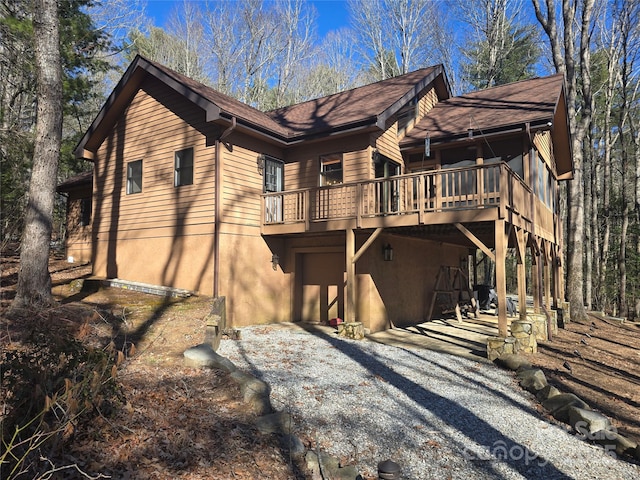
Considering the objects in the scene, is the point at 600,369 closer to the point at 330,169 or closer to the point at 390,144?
the point at 390,144

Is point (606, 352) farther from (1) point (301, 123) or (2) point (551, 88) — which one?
(1) point (301, 123)

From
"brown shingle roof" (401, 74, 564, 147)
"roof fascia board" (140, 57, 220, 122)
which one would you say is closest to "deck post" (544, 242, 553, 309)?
"brown shingle roof" (401, 74, 564, 147)

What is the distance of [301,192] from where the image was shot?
1157 cm

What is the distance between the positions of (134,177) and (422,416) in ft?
37.4

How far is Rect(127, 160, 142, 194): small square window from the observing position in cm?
1317

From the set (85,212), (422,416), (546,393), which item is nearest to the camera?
(422,416)

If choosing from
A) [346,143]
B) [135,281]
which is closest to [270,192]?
[346,143]

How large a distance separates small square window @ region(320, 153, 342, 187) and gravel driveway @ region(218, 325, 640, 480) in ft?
18.3

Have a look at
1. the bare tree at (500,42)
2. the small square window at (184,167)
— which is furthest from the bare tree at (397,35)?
the small square window at (184,167)

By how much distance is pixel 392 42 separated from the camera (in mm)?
28516

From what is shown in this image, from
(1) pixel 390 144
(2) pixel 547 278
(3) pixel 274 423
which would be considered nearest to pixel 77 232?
(1) pixel 390 144

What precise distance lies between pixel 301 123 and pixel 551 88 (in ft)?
26.3

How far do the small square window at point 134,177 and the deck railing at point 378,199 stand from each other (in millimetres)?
4204

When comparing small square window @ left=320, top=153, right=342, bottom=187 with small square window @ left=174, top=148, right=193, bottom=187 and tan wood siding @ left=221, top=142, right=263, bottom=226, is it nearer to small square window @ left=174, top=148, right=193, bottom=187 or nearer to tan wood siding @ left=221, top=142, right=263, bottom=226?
tan wood siding @ left=221, top=142, right=263, bottom=226
